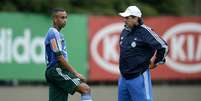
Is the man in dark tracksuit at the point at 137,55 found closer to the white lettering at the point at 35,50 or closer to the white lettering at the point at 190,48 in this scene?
the white lettering at the point at 35,50

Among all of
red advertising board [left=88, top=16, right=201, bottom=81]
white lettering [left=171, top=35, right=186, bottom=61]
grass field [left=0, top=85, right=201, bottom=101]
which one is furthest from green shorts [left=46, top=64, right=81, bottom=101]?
white lettering [left=171, top=35, right=186, bottom=61]

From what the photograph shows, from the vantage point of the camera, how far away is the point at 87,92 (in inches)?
398

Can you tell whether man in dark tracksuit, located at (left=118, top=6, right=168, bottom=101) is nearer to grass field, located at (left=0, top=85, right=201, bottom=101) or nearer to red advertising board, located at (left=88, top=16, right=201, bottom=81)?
grass field, located at (left=0, top=85, right=201, bottom=101)

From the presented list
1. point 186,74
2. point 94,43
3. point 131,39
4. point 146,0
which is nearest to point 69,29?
point 94,43

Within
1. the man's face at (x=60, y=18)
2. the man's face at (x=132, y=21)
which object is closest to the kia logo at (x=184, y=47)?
the man's face at (x=132, y=21)

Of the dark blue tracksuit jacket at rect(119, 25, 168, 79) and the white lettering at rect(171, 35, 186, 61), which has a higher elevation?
A: the dark blue tracksuit jacket at rect(119, 25, 168, 79)

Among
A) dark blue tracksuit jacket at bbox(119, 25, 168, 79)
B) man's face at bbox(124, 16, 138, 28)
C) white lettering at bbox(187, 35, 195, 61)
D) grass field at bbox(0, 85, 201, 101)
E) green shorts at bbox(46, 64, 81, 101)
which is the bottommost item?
grass field at bbox(0, 85, 201, 101)

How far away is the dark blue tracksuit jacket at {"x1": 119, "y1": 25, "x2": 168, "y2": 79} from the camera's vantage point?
1022cm

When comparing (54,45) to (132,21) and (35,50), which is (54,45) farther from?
(35,50)

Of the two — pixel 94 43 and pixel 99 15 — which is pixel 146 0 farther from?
pixel 94 43

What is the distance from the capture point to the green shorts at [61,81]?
10.3 meters

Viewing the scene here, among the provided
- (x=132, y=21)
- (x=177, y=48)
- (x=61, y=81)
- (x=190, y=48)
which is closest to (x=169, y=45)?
(x=177, y=48)

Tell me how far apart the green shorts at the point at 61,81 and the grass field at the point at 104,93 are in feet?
16.3

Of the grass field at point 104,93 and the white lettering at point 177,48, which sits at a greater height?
the white lettering at point 177,48
